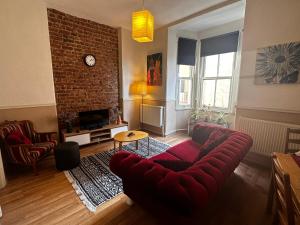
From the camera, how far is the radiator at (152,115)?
415cm

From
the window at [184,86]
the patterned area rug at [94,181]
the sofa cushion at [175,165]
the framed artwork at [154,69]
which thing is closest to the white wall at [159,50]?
the framed artwork at [154,69]

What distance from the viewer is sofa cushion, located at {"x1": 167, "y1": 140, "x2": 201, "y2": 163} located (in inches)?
86.7

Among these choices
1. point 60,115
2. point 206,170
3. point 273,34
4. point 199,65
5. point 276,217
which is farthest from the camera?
point 199,65

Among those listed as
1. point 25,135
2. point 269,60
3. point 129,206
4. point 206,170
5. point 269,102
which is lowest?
point 129,206

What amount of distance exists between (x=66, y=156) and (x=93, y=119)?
→ 1210mm

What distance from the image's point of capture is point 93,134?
11.5 feet

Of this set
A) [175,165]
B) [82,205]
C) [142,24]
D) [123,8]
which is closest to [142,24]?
[142,24]

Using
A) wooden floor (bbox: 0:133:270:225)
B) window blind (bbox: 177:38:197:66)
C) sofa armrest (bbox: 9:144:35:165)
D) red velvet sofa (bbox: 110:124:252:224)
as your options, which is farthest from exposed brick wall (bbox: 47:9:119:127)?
red velvet sofa (bbox: 110:124:252:224)

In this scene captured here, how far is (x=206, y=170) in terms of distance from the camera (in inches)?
46.4

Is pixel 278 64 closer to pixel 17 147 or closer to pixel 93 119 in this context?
pixel 93 119

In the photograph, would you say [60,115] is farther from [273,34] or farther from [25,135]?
[273,34]

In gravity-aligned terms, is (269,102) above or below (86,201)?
above

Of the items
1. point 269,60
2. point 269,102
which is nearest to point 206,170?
point 269,102

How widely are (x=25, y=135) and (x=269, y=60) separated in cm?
429
